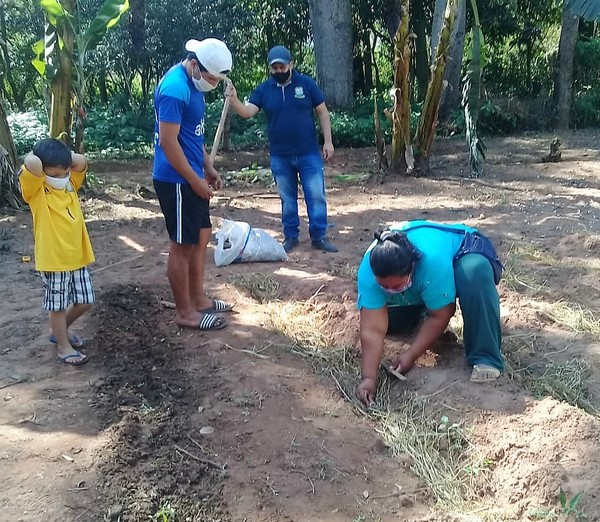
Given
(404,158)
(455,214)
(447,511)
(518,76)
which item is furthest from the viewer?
(518,76)

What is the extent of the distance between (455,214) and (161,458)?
16.5ft

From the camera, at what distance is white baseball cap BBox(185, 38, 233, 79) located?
3750mm

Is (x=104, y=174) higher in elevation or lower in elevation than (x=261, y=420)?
higher

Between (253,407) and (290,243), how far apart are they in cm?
282

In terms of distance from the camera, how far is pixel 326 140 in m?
5.82

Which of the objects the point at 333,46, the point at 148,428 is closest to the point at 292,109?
the point at 148,428

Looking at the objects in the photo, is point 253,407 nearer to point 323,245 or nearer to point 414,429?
point 414,429

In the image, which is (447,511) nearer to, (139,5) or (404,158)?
(404,158)

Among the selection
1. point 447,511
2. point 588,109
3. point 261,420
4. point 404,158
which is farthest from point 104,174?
point 588,109

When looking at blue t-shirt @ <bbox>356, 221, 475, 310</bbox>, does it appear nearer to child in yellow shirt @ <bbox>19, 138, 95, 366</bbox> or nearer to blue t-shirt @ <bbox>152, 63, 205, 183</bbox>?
blue t-shirt @ <bbox>152, 63, 205, 183</bbox>

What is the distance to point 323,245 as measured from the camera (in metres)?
5.97

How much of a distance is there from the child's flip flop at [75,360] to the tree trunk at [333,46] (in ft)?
33.5

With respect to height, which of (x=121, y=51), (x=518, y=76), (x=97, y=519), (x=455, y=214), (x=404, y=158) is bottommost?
(x=97, y=519)

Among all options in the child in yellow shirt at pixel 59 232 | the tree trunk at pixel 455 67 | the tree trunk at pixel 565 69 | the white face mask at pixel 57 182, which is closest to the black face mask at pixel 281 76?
the child in yellow shirt at pixel 59 232
